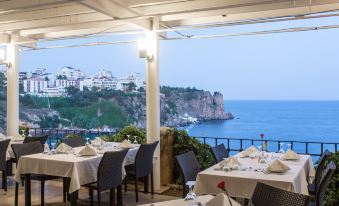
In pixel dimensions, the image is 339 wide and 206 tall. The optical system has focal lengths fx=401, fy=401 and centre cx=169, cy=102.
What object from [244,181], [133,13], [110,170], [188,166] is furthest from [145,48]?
[244,181]

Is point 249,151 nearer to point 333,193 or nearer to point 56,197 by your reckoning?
point 333,193

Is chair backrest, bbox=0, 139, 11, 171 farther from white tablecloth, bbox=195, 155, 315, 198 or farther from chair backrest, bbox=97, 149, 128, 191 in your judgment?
white tablecloth, bbox=195, 155, 315, 198

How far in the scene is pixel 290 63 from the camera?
8.94 m

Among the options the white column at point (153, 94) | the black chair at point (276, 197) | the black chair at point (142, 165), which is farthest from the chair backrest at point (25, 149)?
the black chair at point (276, 197)

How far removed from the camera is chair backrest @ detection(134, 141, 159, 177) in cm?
596

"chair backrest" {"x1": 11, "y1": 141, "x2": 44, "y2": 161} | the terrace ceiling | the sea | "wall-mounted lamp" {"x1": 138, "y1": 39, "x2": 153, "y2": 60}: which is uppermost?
the terrace ceiling

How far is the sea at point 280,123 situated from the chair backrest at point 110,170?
2146mm

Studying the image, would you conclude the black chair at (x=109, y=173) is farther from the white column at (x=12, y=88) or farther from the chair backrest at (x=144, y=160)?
the white column at (x=12, y=88)

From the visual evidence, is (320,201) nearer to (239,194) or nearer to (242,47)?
(239,194)

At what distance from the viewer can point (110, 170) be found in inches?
205

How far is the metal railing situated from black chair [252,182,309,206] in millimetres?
3186

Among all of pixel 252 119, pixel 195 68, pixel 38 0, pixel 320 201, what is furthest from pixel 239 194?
pixel 195 68

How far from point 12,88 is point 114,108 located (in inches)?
87.3

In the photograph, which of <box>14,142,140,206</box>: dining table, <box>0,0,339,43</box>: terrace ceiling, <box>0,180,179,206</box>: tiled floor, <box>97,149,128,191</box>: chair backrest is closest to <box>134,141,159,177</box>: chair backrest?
<box>14,142,140,206</box>: dining table
